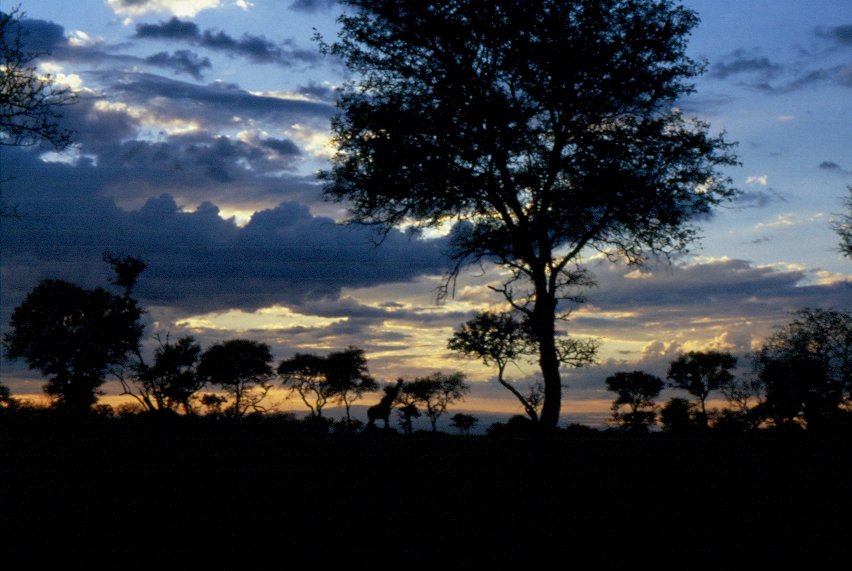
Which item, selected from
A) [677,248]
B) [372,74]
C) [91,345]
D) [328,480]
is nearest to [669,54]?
[677,248]

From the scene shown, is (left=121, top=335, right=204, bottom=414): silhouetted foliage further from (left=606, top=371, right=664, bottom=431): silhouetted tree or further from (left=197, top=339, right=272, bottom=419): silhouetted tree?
(left=606, top=371, right=664, bottom=431): silhouetted tree

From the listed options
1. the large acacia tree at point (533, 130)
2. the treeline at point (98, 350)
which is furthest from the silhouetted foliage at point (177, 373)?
the large acacia tree at point (533, 130)

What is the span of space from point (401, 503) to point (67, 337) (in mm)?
44906

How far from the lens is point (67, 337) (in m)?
48.1

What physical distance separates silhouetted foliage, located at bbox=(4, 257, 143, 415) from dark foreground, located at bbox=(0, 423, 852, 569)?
106ft

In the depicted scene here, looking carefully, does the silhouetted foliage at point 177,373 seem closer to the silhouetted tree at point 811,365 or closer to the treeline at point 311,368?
the treeline at point 311,368

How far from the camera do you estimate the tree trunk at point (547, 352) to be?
66.8 ft

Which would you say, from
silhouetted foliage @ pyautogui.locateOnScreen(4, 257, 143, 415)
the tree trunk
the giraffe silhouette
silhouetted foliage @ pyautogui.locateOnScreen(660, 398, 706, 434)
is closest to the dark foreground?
the tree trunk

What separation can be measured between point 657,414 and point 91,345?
194ft

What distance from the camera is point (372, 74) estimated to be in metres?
21.3

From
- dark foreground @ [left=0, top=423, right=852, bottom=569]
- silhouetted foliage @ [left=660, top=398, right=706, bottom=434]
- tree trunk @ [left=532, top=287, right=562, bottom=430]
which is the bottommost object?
silhouetted foliage @ [left=660, top=398, right=706, bottom=434]

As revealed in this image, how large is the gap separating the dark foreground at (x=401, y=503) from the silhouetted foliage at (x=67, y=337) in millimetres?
32192

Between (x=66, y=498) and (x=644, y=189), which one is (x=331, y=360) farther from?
(x=66, y=498)

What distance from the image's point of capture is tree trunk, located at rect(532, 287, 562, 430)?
802 inches
